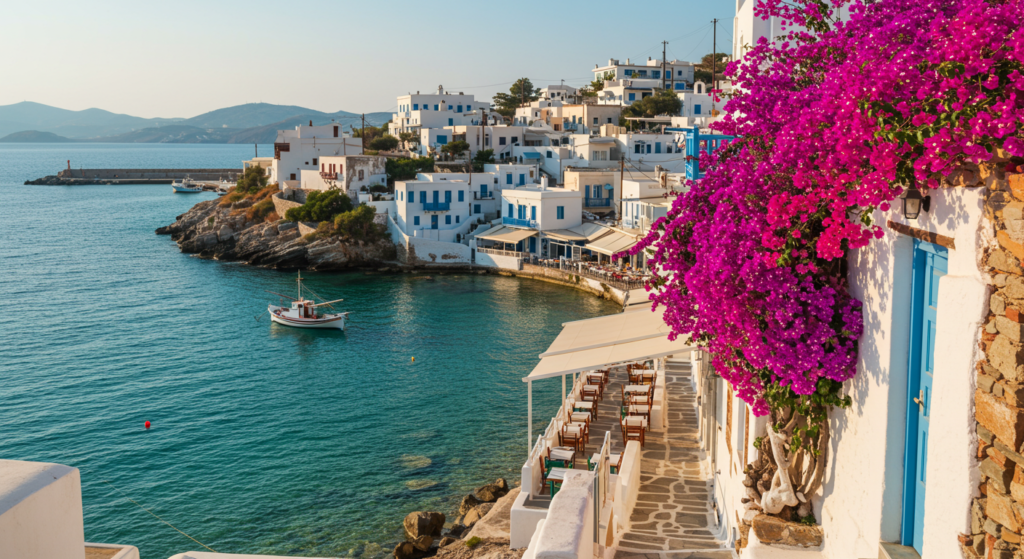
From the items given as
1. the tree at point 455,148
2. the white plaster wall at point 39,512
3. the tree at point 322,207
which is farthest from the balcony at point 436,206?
the white plaster wall at point 39,512

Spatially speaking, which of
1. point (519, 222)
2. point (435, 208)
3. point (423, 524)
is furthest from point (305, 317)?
point (423, 524)

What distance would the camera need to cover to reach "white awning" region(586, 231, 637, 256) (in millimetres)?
43000

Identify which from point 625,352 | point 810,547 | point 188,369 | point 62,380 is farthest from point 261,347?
point 810,547

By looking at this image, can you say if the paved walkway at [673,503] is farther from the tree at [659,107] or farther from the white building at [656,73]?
the white building at [656,73]

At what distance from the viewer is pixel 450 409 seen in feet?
84.4

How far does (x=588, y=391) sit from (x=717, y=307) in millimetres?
13271

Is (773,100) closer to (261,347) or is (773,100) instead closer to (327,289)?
(261,347)

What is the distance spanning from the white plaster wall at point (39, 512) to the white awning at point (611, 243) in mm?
38899

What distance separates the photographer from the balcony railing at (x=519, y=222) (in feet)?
171

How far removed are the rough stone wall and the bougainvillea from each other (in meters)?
0.31

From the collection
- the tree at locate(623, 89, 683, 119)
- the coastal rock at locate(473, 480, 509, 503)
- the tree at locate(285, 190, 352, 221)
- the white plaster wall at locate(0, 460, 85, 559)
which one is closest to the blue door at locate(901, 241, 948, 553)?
the white plaster wall at locate(0, 460, 85, 559)

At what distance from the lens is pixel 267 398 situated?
27516 millimetres

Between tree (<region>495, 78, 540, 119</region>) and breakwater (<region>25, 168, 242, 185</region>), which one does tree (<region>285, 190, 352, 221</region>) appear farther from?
breakwater (<region>25, 168, 242, 185</region>)

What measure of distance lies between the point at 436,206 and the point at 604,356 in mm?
44178
